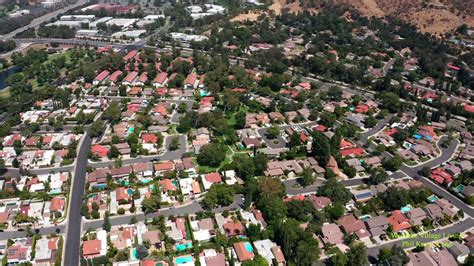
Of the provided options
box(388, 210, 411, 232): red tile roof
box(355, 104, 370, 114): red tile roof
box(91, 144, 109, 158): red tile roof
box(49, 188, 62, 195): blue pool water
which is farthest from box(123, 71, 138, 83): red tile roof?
box(388, 210, 411, 232): red tile roof

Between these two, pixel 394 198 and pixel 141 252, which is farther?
pixel 394 198

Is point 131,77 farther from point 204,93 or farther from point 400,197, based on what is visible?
point 400,197

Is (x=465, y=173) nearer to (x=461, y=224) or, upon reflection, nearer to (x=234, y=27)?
(x=461, y=224)

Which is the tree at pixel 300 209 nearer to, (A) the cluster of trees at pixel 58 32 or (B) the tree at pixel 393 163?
(B) the tree at pixel 393 163

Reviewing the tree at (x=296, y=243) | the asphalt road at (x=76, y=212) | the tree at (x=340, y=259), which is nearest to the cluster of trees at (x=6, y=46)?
the asphalt road at (x=76, y=212)

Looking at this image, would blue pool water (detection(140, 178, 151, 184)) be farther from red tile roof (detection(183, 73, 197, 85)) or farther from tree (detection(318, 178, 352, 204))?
red tile roof (detection(183, 73, 197, 85))

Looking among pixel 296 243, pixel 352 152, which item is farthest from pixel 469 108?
pixel 296 243

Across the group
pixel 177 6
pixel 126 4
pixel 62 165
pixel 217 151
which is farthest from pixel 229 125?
pixel 126 4
